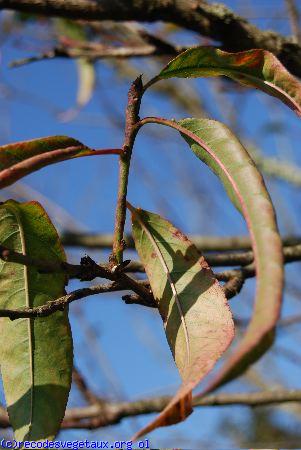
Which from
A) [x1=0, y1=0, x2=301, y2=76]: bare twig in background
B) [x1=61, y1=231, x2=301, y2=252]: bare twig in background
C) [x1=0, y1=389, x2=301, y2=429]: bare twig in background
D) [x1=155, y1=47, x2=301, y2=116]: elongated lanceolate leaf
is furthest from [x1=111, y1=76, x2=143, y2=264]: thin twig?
[x1=61, y1=231, x2=301, y2=252]: bare twig in background

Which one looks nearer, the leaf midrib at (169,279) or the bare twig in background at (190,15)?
the leaf midrib at (169,279)

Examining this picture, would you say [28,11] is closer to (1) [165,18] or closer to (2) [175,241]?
(1) [165,18]

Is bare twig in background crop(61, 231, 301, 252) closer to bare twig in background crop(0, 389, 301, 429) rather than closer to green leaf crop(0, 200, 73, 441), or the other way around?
bare twig in background crop(0, 389, 301, 429)

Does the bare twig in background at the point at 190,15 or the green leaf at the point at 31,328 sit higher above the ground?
the bare twig in background at the point at 190,15

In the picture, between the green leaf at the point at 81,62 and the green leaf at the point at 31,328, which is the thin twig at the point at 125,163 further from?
the green leaf at the point at 81,62

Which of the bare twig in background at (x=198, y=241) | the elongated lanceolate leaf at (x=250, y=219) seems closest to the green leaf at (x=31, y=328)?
the elongated lanceolate leaf at (x=250, y=219)

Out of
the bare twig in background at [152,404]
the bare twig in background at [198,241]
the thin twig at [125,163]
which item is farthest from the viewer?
the bare twig in background at [198,241]

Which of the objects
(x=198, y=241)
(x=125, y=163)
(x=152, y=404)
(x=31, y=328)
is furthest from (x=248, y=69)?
(x=198, y=241)

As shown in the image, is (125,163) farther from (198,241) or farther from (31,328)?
(198,241)
